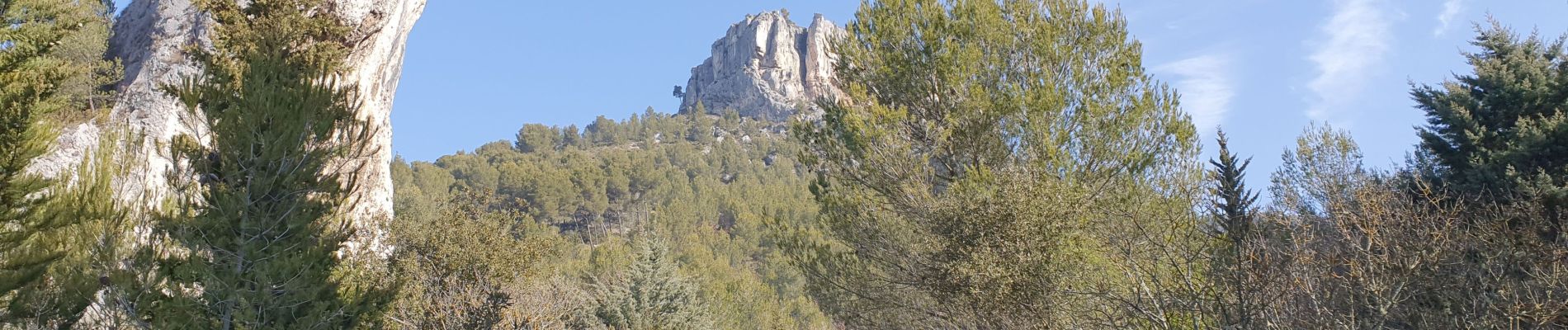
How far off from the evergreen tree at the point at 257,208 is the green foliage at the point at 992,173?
619 cm

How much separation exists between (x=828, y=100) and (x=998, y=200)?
9.74ft

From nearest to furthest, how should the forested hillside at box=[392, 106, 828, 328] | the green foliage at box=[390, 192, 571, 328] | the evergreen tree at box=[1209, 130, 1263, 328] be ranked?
1. the evergreen tree at box=[1209, 130, 1263, 328]
2. the green foliage at box=[390, 192, 571, 328]
3. the forested hillside at box=[392, 106, 828, 328]

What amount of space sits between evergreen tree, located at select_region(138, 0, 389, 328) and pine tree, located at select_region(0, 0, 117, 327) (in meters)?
1.12

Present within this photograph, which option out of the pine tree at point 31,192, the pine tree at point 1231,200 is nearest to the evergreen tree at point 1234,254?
the pine tree at point 1231,200

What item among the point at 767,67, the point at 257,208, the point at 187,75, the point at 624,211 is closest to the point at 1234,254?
the point at 257,208

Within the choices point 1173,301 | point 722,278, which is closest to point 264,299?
point 1173,301

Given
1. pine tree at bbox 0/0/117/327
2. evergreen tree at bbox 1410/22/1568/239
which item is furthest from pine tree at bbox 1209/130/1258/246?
pine tree at bbox 0/0/117/327

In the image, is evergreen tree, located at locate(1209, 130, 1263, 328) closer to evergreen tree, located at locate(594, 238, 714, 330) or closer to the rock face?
evergreen tree, located at locate(594, 238, 714, 330)

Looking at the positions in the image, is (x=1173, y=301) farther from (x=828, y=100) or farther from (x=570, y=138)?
(x=570, y=138)

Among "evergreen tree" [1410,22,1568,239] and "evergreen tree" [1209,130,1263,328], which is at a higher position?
"evergreen tree" [1410,22,1568,239]

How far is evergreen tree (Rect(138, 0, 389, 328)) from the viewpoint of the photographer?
10.3 meters

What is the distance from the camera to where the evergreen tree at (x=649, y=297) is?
2820 centimetres

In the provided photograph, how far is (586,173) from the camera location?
2685 inches

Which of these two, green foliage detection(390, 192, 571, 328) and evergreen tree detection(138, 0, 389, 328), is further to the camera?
green foliage detection(390, 192, 571, 328)
